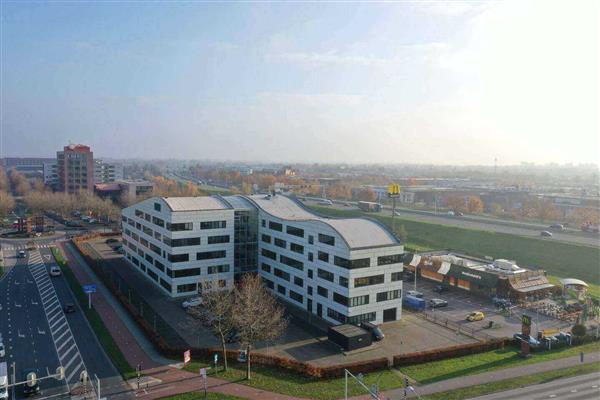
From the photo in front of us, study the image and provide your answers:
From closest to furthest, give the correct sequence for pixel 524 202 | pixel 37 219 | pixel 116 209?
1. pixel 37 219
2. pixel 116 209
3. pixel 524 202

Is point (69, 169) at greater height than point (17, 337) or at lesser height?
greater

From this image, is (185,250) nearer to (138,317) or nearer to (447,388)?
(138,317)

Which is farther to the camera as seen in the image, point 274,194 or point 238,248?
point 274,194

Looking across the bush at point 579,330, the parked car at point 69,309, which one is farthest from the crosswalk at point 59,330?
the bush at point 579,330

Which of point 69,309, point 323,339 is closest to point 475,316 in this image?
point 323,339

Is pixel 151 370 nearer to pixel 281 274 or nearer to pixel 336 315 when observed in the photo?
pixel 336 315

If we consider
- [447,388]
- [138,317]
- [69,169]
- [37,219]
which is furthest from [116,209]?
[447,388]

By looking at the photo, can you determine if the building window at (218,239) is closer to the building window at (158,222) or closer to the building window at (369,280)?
the building window at (158,222)

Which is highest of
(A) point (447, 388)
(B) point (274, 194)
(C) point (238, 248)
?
(B) point (274, 194)

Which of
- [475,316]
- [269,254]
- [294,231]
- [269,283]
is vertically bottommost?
[475,316]
